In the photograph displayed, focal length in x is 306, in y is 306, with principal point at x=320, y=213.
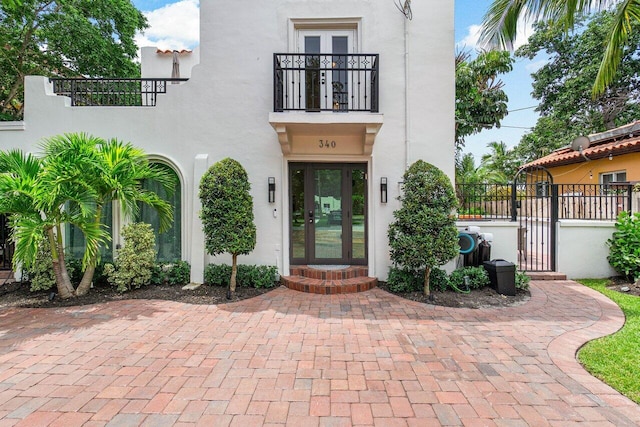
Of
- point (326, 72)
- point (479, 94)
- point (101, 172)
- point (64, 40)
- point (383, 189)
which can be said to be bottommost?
point (383, 189)

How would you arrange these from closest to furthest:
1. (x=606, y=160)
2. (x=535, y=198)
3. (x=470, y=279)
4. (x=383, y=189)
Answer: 1. (x=470, y=279)
2. (x=383, y=189)
3. (x=535, y=198)
4. (x=606, y=160)

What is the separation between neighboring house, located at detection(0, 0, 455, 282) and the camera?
276 inches

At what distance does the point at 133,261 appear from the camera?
641cm

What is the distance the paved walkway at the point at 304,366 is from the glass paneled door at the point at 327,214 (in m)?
1.99

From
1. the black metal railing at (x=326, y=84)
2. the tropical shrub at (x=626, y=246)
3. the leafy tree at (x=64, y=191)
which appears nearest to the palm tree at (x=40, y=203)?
the leafy tree at (x=64, y=191)

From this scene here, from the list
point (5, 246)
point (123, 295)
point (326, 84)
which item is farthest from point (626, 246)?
point (5, 246)

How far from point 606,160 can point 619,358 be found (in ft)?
38.9

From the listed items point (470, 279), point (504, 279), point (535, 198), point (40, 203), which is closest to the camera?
point (40, 203)

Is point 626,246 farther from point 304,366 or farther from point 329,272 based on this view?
point 304,366

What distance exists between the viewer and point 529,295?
20.7 feet

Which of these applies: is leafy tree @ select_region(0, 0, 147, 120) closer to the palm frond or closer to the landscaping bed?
the landscaping bed

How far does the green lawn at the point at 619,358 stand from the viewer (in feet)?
10.6

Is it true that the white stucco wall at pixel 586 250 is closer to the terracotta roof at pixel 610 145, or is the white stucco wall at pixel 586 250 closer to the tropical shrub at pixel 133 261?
the terracotta roof at pixel 610 145

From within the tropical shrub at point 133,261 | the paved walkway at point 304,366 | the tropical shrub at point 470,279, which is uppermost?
the tropical shrub at point 133,261
